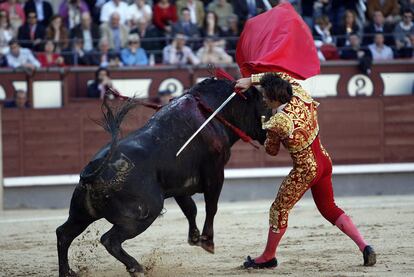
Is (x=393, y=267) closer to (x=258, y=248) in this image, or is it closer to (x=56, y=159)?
(x=258, y=248)

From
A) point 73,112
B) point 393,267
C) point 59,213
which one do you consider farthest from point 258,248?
point 73,112

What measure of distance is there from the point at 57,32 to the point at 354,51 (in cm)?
368

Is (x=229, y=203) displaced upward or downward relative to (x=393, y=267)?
downward

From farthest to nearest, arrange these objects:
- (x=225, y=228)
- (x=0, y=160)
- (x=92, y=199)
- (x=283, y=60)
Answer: (x=0, y=160) → (x=225, y=228) → (x=283, y=60) → (x=92, y=199)

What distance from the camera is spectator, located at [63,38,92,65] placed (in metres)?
12.2

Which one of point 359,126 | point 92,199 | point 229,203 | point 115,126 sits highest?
point 115,126

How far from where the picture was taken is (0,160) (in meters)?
12.1

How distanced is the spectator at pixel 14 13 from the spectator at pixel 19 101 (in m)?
0.83

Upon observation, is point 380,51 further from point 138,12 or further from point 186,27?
point 138,12

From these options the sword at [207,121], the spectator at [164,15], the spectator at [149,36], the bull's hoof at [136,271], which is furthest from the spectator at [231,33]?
the bull's hoof at [136,271]

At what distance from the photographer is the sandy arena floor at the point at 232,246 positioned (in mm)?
6516

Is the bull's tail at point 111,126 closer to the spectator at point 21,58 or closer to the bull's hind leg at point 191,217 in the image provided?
the bull's hind leg at point 191,217

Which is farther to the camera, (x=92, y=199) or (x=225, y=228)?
(x=225, y=228)

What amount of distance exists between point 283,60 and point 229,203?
580 centimetres
